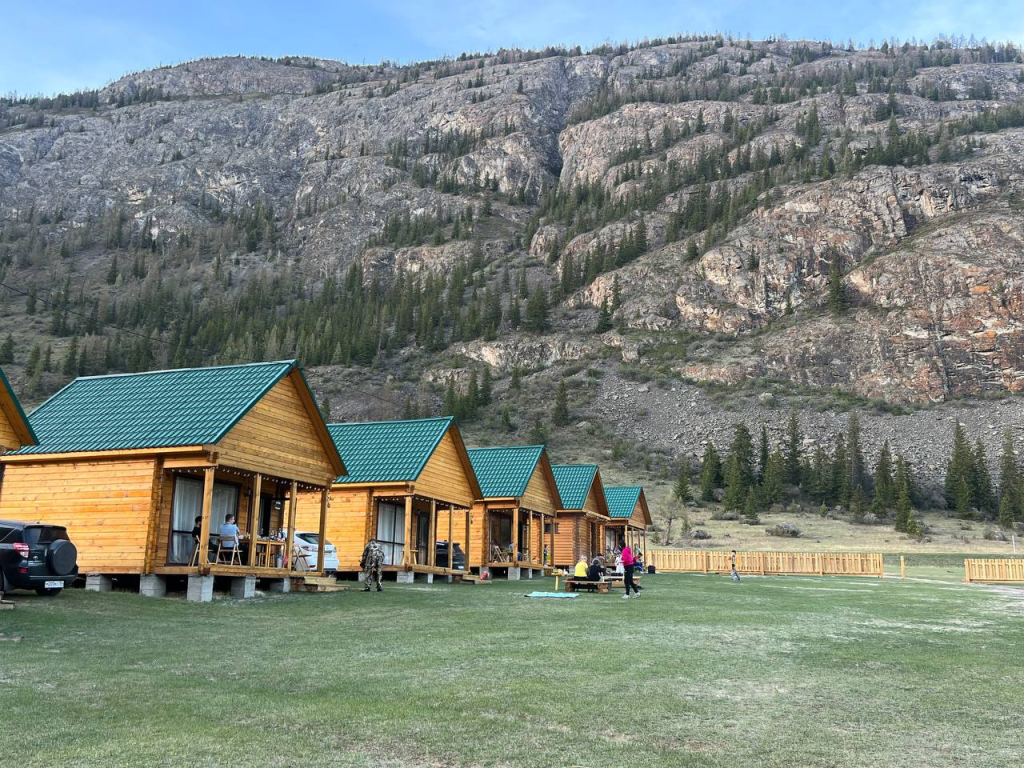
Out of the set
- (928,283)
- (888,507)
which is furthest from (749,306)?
(888,507)

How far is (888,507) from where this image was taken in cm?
9519

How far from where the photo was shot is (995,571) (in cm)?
4022

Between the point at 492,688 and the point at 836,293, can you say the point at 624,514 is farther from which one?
the point at 836,293

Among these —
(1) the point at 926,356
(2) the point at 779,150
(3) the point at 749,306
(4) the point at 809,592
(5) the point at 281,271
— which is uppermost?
(2) the point at 779,150

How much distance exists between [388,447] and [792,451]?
8652 cm

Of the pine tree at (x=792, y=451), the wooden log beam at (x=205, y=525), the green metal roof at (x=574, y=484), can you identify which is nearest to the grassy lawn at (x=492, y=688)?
the wooden log beam at (x=205, y=525)

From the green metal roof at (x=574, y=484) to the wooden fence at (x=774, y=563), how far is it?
240 inches

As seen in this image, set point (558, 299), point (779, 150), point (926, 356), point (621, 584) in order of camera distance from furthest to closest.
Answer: point (779, 150) → point (558, 299) → point (926, 356) → point (621, 584)

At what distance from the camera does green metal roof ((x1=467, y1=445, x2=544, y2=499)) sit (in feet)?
125

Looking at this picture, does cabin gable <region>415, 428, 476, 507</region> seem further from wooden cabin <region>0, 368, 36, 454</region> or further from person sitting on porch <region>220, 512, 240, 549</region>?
wooden cabin <region>0, 368, 36, 454</region>

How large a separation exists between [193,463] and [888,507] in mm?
90168

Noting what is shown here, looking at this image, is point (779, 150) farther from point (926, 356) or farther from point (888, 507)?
point (888, 507)

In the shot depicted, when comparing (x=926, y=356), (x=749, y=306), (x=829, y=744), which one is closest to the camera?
(x=829, y=744)

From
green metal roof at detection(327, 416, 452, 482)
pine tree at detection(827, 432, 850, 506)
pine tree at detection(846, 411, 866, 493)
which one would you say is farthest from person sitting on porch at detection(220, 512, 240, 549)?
pine tree at detection(827, 432, 850, 506)
